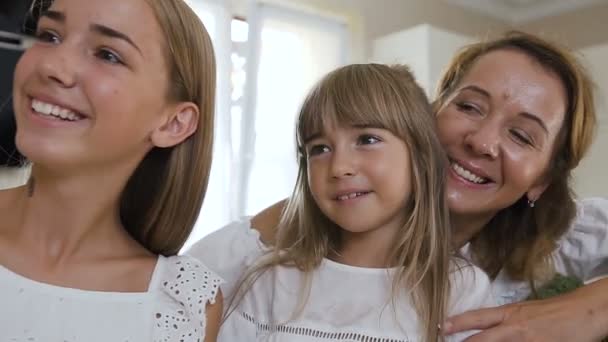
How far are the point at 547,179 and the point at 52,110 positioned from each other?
1.03 meters

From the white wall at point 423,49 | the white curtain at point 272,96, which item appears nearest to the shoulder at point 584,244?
the white curtain at point 272,96

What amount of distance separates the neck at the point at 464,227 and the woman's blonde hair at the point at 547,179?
38mm

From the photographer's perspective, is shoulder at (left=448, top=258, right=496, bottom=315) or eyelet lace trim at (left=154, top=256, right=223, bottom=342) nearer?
eyelet lace trim at (left=154, top=256, right=223, bottom=342)

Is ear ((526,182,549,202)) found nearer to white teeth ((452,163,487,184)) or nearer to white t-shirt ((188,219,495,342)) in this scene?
white teeth ((452,163,487,184))

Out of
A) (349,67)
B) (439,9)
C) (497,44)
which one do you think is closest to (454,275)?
(349,67)

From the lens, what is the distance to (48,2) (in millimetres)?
1005

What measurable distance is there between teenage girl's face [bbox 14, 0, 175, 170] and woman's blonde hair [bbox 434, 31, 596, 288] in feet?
2.14

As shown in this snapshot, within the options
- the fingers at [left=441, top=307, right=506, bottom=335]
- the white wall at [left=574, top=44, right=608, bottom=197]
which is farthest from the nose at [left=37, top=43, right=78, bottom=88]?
the white wall at [left=574, top=44, right=608, bottom=197]

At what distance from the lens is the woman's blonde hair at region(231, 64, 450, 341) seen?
104 cm

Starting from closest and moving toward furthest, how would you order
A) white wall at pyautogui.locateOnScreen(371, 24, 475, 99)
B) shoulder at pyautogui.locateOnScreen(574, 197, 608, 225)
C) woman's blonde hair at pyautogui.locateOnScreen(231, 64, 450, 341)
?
woman's blonde hair at pyautogui.locateOnScreen(231, 64, 450, 341), shoulder at pyautogui.locateOnScreen(574, 197, 608, 225), white wall at pyautogui.locateOnScreen(371, 24, 475, 99)

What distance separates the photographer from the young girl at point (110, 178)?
0.85 m

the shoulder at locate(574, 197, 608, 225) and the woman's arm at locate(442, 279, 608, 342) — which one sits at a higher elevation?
the shoulder at locate(574, 197, 608, 225)

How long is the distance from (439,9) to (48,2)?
3248mm

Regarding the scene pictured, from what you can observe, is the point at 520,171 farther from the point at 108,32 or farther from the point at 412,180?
the point at 108,32
